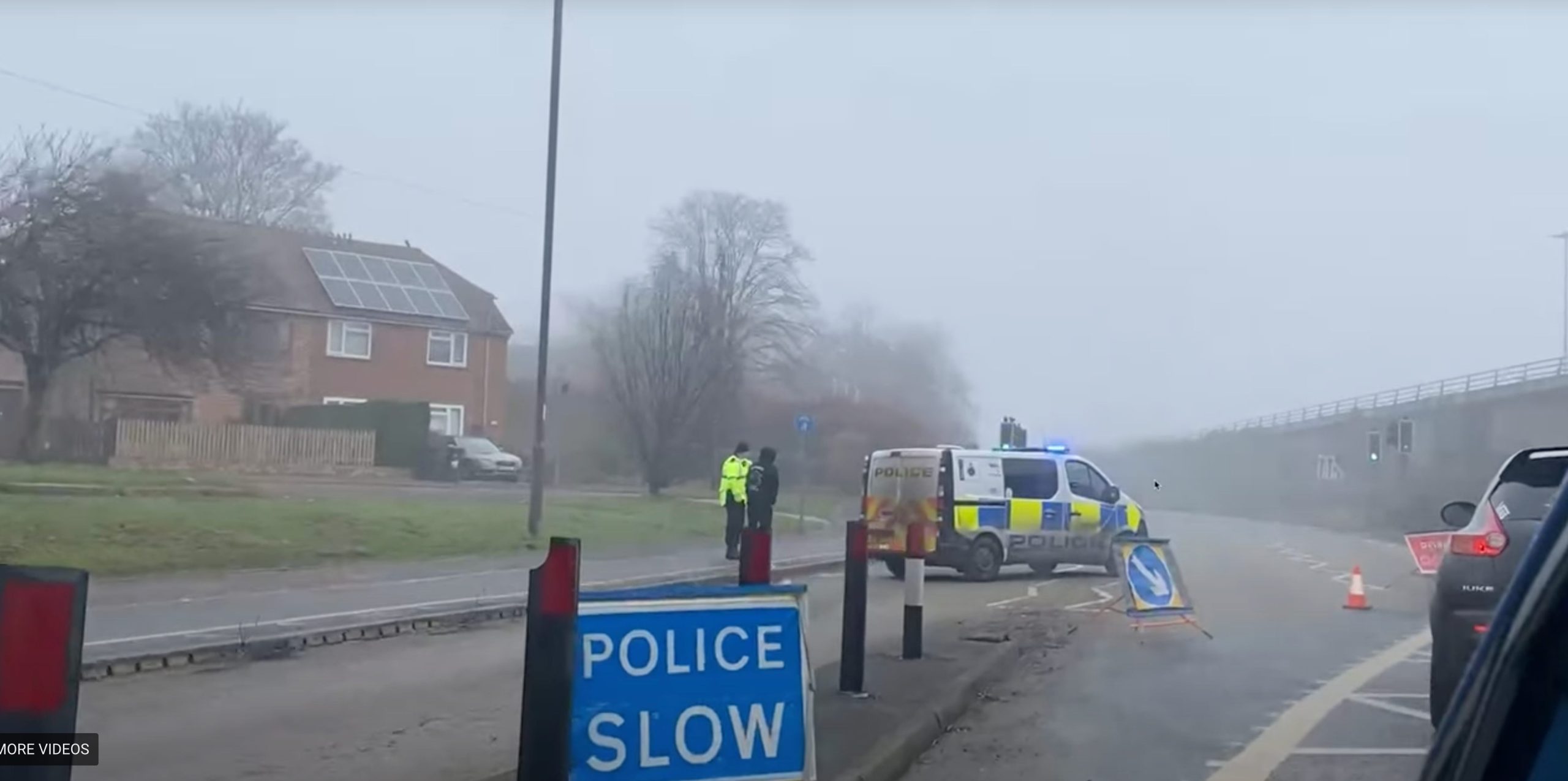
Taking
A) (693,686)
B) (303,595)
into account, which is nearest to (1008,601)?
(303,595)

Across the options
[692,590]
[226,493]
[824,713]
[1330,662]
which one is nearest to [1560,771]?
[692,590]

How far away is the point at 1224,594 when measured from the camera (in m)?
21.6

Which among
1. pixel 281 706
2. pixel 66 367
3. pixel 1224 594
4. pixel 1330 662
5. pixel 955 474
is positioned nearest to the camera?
pixel 281 706

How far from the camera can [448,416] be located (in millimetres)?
39000

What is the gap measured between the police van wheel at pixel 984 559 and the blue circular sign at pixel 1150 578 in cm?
737

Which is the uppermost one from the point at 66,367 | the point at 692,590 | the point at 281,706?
the point at 66,367

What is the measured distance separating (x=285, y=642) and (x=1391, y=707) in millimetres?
8249

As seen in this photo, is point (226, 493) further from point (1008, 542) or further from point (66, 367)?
point (1008, 542)

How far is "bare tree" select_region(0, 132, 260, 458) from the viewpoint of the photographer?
84.0 feet

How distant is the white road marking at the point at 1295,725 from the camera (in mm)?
8438

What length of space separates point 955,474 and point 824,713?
46.3ft

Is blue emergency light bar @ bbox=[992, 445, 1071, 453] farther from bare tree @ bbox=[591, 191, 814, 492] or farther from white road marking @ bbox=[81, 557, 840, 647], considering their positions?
bare tree @ bbox=[591, 191, 814, 492]

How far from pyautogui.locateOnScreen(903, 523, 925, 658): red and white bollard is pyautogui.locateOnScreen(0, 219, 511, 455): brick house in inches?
790

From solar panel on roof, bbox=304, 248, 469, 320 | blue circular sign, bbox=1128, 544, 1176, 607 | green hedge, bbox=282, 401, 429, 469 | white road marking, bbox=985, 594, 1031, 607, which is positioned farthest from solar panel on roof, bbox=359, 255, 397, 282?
blue circular sign, bbox=1128, 544, 1176, 607
